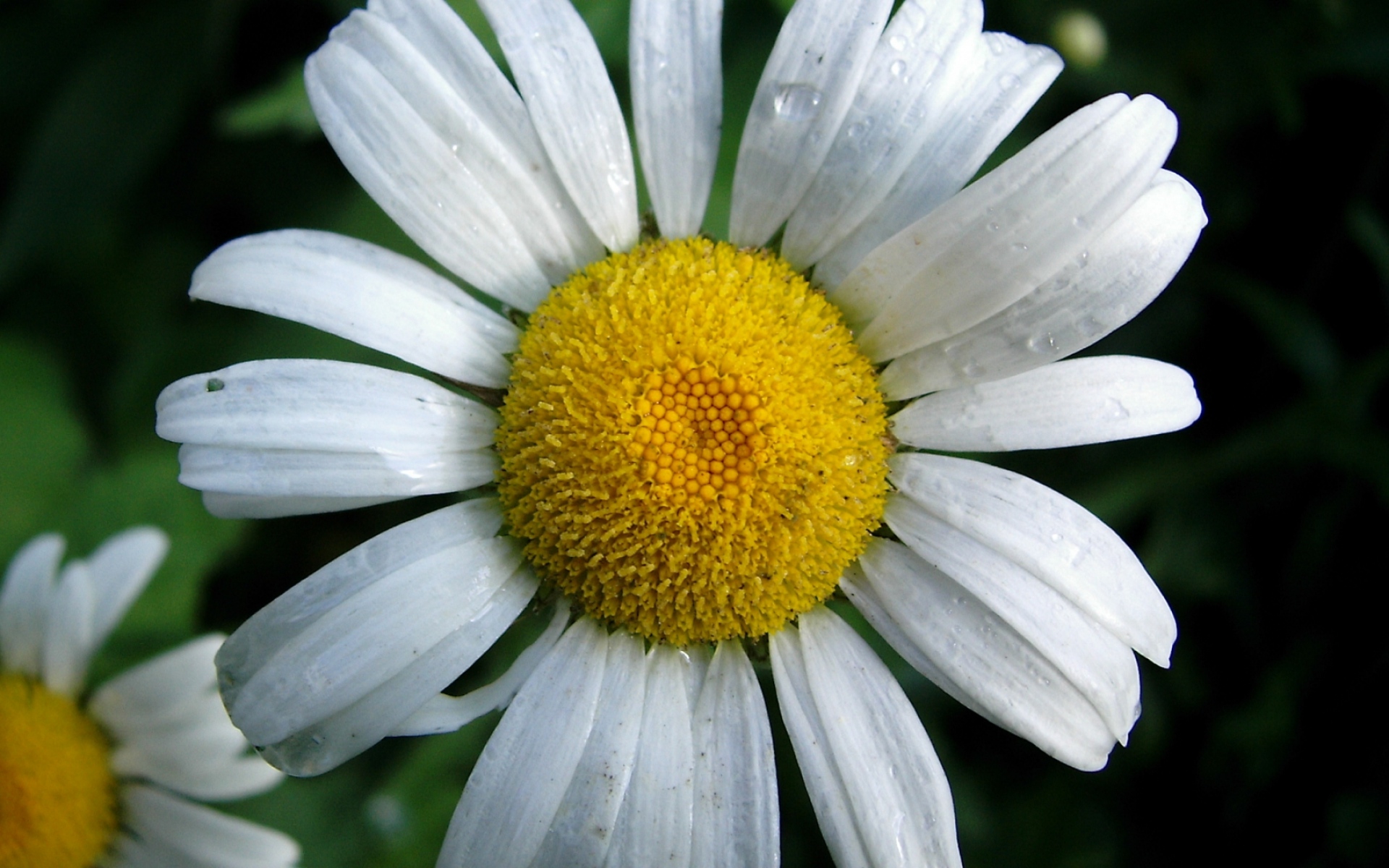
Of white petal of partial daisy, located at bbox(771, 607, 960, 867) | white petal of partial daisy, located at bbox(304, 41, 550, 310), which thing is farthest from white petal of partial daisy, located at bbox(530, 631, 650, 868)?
white petal of partial daisy, located at bbox(304, 41, 550, 310)

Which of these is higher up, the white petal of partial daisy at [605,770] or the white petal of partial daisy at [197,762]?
the white petal of partial daisy at [605,770]

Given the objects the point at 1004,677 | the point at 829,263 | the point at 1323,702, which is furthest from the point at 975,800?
the point at 829,263

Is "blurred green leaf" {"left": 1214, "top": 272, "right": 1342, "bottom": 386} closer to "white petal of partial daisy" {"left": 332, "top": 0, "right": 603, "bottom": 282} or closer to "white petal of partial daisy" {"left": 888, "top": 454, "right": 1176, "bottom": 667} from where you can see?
"white petal of partial daisy" {"left": 888, "top": 454, "right": 1176, "bottom": 667}

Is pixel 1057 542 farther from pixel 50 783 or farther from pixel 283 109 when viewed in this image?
pixel 50 783

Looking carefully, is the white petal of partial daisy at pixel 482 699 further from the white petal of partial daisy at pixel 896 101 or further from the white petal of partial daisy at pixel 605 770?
the white petal of partial daisy at pixel 896 101

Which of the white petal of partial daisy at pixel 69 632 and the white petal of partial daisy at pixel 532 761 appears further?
the white petal of partial daisy at pixel 69 632

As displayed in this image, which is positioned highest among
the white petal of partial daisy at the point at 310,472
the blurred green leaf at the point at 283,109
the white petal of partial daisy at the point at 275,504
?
the blurred green leaf at the point at 283,109

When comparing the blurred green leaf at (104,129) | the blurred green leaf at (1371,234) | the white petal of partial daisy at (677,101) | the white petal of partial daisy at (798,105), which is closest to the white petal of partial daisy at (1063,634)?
the white petal of partial daisy at (798,105)
